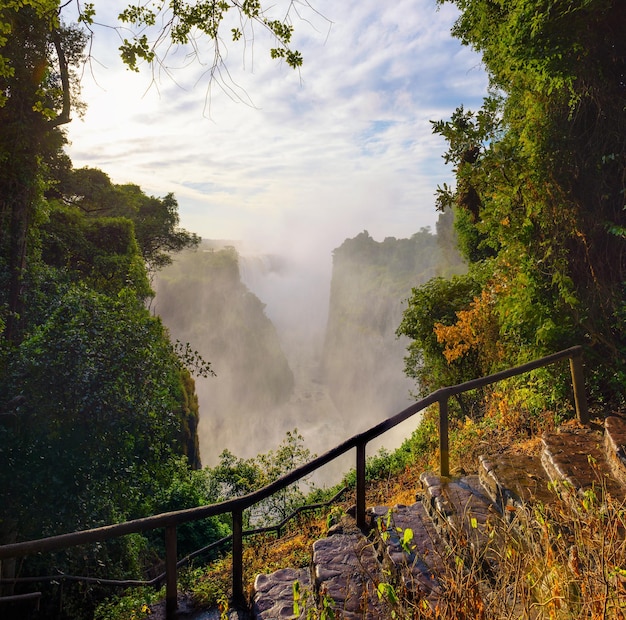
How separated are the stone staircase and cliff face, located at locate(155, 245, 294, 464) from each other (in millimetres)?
59886

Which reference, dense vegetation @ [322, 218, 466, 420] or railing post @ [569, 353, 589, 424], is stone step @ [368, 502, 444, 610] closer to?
railing post @ [569, 353, 589, 424]

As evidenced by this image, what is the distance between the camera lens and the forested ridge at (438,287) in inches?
217

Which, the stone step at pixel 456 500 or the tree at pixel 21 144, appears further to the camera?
the tree at pixel 21 144

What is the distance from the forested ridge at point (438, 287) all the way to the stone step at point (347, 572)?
4.15 meters

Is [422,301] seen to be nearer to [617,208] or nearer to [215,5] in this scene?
[617,208]

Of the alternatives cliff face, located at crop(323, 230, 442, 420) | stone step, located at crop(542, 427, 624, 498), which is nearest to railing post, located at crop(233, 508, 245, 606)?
stone step, located at crop(542, 427, 624, 498)

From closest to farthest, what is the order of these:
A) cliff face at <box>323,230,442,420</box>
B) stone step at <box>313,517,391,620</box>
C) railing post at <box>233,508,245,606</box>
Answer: stone step at <box>313,517,391,620</box> < railing post at <box>233,508,245,606</box> < cliff face at <box>323,230,442,420</box>

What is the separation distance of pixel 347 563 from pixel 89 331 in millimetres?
8312

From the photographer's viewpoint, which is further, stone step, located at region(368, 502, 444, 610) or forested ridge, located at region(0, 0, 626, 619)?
forested ridge, located at region(0, 0, 626, 619)

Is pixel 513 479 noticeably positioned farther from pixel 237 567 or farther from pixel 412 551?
pixel 237 567

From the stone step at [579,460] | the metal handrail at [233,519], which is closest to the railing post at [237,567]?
the metal handrail at [233,519]

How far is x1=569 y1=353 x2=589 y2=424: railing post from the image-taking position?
5301 millimetres

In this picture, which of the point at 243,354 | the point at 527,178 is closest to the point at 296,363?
the point at 243,354

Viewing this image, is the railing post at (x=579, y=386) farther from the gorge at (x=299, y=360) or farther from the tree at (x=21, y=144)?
the gorge at (x=299, y=360)
